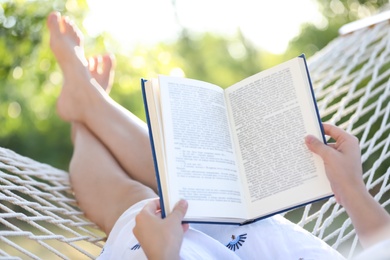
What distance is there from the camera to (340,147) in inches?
39.1

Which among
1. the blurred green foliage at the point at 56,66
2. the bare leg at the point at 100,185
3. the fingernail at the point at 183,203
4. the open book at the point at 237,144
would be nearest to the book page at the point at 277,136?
the open book at the point at 237,144

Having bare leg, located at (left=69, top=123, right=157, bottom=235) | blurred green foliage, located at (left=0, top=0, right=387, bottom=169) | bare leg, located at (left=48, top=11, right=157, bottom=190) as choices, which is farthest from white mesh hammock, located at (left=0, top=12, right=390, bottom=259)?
blurred green foliage, located at (left=0, top=0, right=387, bottom=169)

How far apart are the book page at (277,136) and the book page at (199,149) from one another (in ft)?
0.08

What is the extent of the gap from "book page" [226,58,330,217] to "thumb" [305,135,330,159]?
1cm

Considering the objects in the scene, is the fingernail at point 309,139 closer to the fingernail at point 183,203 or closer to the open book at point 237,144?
the open book at point 237,144

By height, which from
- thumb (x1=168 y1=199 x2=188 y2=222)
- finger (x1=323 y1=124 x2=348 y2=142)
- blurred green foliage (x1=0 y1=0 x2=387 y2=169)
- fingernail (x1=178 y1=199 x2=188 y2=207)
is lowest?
thumb (x1=168 y1=199 x2=188 y2=222)

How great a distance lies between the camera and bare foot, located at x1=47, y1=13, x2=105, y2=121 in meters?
1.56

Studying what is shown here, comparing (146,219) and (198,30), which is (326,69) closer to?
(146,219)

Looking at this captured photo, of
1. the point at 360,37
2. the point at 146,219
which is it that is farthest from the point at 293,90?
the point at 360,37

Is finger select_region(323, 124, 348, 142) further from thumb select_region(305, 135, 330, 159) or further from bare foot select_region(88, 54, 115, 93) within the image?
bare foot select_region(88, 54, 115, 93)

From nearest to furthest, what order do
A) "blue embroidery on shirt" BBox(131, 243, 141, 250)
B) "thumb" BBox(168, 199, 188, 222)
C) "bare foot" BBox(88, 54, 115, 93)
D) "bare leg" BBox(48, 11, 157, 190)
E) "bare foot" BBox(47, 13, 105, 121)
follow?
→ "thumb" BBox(168, 199, 188, 222)
"blue embroidery on shirt" BBox(131, 243, 141, 250)
"bare leg" BBox(48, 11, 157, 190)
"bare foot" BBox(47, 13, 105, 121)
"bare foot" BBox(88, 54, 115, 93)

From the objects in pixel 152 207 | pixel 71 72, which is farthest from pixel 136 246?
pixel 71 72

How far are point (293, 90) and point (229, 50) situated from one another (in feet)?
18.3

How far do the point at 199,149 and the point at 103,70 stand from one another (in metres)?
0.80
